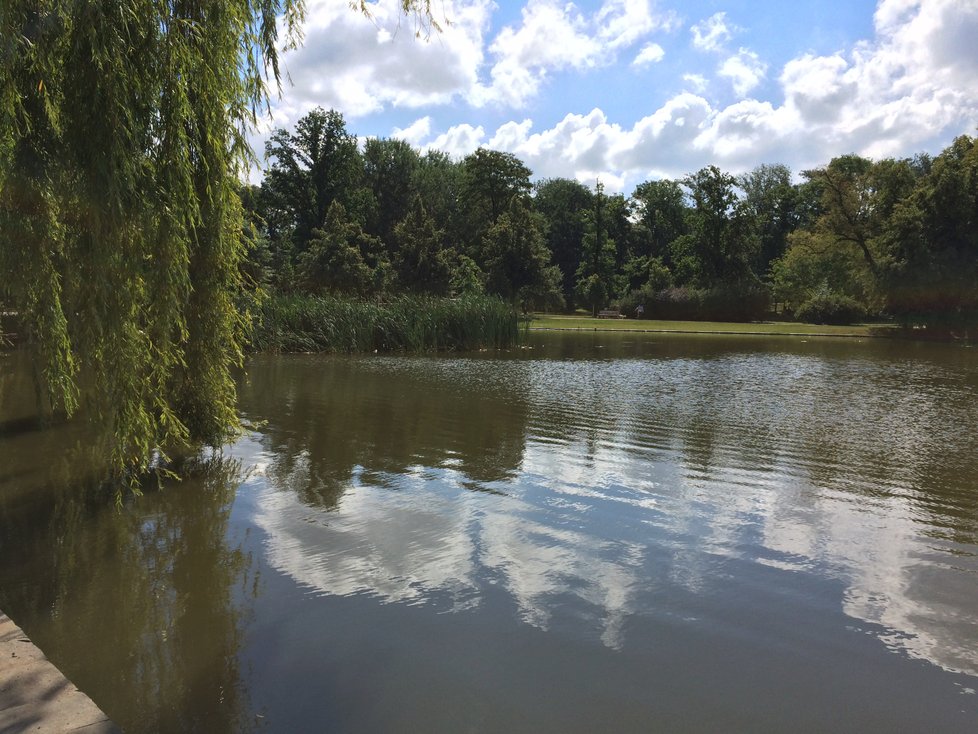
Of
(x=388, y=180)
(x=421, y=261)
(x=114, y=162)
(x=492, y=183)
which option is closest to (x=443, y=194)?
(x=388, y=180)

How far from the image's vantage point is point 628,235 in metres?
74.9

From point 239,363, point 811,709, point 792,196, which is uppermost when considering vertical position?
point 792,196

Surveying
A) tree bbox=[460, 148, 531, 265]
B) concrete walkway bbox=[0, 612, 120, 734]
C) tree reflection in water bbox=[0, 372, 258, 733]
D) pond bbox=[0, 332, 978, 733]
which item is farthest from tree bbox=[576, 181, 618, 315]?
concrete walkway bbox=[0, 612, 120, 734]

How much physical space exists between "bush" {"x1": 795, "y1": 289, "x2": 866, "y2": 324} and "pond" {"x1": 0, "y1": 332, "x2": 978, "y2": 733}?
41008 millimetres

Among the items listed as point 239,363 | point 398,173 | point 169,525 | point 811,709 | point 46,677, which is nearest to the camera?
point 46,677

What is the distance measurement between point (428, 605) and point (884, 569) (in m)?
3.59

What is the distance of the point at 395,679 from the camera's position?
390cm

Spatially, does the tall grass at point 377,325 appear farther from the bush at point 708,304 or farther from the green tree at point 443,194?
the green tree at point 443,194

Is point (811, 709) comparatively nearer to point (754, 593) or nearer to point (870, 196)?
point (754, 593)

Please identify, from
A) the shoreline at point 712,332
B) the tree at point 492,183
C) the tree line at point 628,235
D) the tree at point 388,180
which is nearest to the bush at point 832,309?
the tree line at point 628,235

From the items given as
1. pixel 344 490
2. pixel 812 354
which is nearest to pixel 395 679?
pixel 344 490

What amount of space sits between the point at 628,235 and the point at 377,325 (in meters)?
55.1

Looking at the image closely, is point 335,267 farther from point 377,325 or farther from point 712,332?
point 712,332

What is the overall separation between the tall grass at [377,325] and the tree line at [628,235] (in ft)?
13.6
